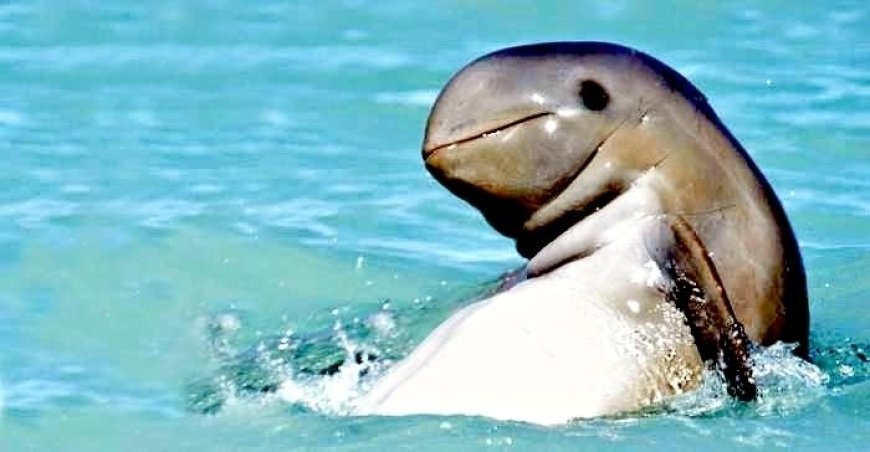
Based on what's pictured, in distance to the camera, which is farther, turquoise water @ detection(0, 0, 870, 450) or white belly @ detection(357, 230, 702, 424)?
turquoise water @ detection(0, 0, 870, 450)

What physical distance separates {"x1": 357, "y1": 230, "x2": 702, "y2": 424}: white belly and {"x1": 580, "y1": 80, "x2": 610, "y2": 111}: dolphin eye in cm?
45

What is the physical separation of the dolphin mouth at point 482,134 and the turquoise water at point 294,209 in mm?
887

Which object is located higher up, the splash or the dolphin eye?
the dolphin eye

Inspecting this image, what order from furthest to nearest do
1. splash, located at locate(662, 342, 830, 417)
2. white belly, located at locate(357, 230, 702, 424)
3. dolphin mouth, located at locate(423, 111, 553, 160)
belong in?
1. dolphin mouth, located at locate(423, 111, 553, 160)
2. splash, located at locate(662, 342, 830, 417)
3. white belly, located at locate(357, 230, 702, 424)

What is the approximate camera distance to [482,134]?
7.62m

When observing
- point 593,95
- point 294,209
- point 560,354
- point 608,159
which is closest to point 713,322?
point 560,354

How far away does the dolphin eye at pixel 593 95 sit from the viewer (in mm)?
7719

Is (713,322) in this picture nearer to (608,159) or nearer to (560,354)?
(560,354)

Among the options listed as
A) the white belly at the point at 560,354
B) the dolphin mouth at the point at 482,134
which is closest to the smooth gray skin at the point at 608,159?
the dolphin mouth at the point at 482,134

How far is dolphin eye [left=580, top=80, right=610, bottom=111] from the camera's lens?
772 cm

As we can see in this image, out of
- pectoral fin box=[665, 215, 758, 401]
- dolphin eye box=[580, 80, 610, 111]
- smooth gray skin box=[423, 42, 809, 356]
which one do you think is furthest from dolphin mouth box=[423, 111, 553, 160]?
pectoral fin box=[665, 215, 758, 401]

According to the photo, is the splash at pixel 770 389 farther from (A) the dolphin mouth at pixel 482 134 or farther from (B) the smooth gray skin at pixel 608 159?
(A) the dolphin mouth at pixel 482 134

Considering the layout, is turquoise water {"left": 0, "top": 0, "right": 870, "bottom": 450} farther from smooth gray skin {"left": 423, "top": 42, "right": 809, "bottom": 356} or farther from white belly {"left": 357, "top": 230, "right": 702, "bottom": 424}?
smooth gray skin {"left": 423, "top": 42, "right": 809, "bottom": 356}

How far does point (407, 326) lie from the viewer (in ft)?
29.9
